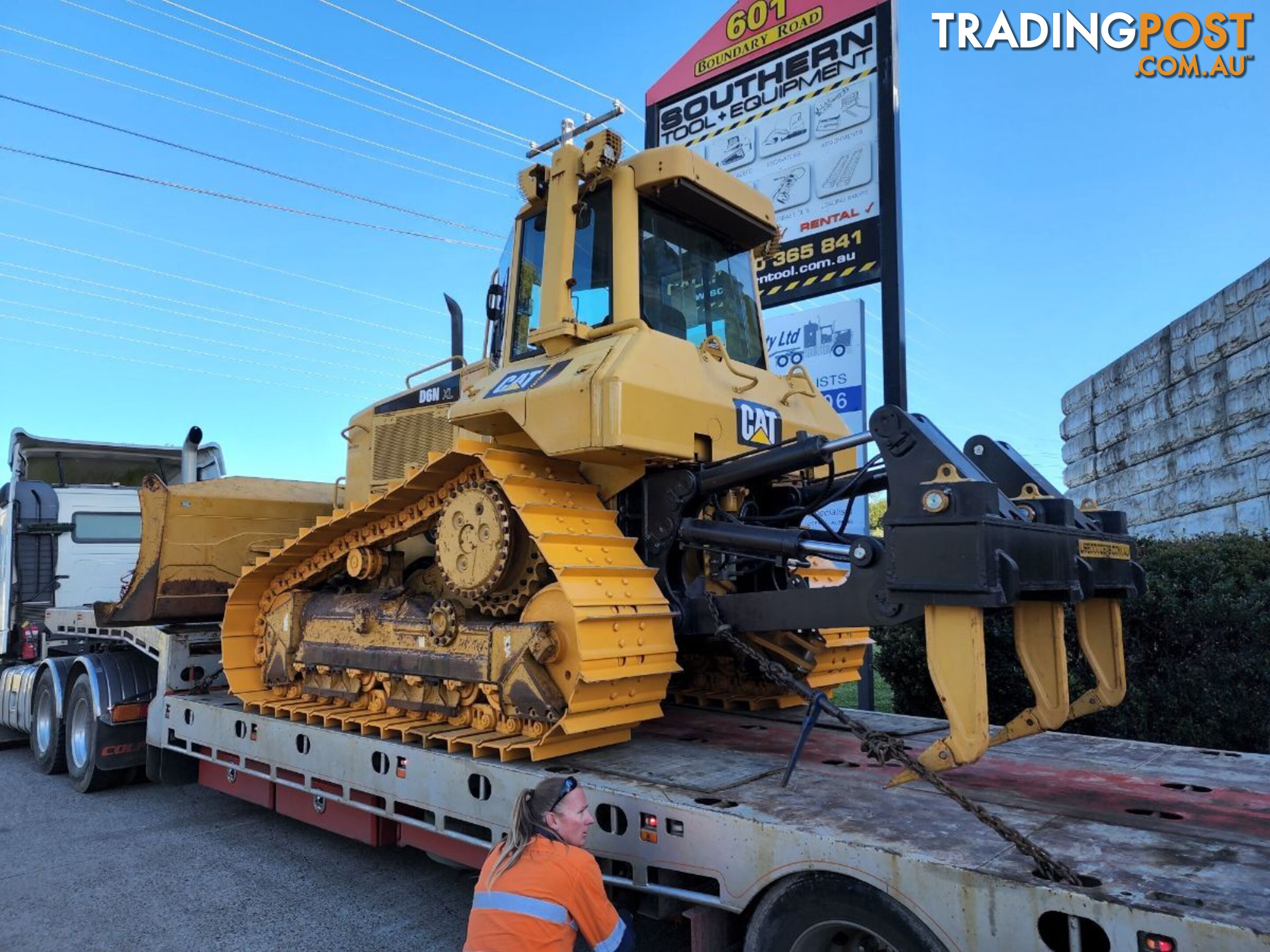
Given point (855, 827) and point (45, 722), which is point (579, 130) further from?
point (45, 722)

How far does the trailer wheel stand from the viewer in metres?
2.88

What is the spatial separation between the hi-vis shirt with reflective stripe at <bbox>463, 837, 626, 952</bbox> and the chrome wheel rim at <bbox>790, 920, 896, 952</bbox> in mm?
646

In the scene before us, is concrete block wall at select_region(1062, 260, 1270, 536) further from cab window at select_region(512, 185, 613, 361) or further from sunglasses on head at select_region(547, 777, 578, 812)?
sunglasses on head at select_region(547, 777, 578, 812)

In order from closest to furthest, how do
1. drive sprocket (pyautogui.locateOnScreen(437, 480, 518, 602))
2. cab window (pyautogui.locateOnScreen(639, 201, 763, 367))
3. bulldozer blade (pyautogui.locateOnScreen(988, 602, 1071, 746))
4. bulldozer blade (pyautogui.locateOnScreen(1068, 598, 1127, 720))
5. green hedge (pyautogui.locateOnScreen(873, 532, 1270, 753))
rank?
1. bulldozer blade (pyautogui.locateOnScreen(988, 602, 1071, 746))
2. bulldozer blade (pyautogui.locateOnScreen(1068, 598, 1127, 720))
3. drive sprocket (pyautogui.locateOnScreen(437, 480, 518, 602))
4. cab window (pyautogui.locateOnScreen(639, 201, 763, 367))
5. green hedge (pyautogui.locateOnScreen(873, 532, 1270, 753))

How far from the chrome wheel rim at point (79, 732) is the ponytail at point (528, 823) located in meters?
6.49

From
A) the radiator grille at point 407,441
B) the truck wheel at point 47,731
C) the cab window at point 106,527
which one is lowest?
the truck wheel at point 47,731

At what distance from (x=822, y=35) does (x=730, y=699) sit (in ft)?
22.8

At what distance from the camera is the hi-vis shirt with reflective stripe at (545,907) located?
308cm

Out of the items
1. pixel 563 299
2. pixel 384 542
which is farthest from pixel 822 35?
pixel 384 542

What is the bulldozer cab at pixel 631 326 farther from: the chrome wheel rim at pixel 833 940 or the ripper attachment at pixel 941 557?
the chrome wheel rim at pixel 833 940

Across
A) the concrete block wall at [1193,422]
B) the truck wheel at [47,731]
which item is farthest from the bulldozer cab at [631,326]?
the concrete block wall at [1193,422]

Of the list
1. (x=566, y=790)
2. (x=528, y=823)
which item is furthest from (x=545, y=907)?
(x=566, y=790)

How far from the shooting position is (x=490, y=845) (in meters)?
4.48

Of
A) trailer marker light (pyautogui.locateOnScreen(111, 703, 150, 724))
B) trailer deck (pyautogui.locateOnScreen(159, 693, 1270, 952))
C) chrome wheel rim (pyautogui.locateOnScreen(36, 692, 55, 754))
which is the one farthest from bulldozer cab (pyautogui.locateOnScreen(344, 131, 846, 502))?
chrome wheel rim (pyautogui.locateOnScreen(36, 692, 55, 754))
